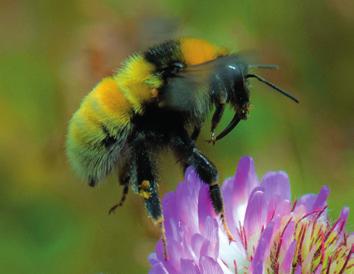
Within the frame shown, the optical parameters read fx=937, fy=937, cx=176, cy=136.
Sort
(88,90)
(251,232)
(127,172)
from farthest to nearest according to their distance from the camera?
(88,90)
(127,172)
(251,232)

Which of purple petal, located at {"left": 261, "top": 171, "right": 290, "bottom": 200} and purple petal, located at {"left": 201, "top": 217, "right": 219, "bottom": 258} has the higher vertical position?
purple petal, located at {"left": 261, "top": 171, "right": 290, "bottom": 200}

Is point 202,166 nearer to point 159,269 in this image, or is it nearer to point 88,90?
point 159,269

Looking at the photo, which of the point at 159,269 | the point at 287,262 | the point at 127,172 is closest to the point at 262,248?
the point at 287,262

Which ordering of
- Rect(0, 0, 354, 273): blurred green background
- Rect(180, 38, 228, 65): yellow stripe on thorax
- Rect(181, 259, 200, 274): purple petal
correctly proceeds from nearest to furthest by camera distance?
1. Rect(181, 259, 200, 274): purple petal
2. Rect(180, 38, 228, 65): yellow stripe on thorax
3. Rect(0, 0, 354, 273): blurred green background

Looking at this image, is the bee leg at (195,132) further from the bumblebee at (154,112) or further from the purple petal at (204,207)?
the purple petal at (204,207)

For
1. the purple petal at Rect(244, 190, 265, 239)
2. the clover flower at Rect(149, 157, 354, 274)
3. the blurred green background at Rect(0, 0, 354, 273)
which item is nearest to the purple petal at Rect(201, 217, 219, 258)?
the clover flower at Rect(149, 157, 354, 274)

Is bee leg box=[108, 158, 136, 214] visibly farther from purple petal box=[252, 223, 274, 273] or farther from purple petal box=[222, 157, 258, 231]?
purple petal box=[252, 223, 274, 273]
